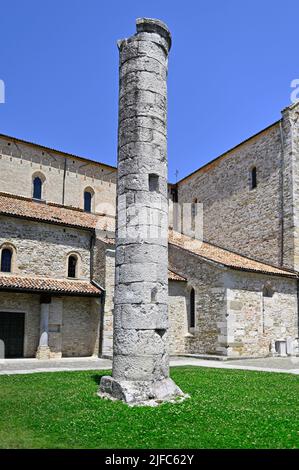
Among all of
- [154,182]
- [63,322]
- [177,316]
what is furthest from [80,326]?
[154,182]

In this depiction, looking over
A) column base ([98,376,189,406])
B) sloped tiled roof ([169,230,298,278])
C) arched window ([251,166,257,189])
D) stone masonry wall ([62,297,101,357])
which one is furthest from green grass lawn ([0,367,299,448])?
arched window ([251,166,257,189])

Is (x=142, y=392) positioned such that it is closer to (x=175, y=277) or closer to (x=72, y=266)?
(x=72, y=266)

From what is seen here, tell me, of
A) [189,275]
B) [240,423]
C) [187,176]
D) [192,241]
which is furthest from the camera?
[187,176]

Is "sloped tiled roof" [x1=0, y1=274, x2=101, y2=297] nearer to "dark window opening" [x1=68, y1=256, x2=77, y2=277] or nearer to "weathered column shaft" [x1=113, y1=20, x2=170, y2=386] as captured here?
"dark window opening" [x1=68, y1=256, x2=77, y2=277]

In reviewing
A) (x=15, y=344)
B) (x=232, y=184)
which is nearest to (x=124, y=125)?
(x=15, y=344)

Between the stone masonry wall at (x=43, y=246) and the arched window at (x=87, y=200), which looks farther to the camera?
the arched window at (x=87, y=200)

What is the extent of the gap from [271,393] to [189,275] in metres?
11.3

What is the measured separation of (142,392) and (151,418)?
1.25 meters

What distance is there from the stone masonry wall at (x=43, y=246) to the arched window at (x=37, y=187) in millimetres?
6178

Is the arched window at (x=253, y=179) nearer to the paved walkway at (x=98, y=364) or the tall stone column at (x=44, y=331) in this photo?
the paved walkway at (x=98, y=364)

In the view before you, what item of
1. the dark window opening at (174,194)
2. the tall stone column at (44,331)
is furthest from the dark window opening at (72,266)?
the dark window opening at (174,194)

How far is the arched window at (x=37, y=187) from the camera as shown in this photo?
80.4 ft

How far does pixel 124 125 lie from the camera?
9234mm
